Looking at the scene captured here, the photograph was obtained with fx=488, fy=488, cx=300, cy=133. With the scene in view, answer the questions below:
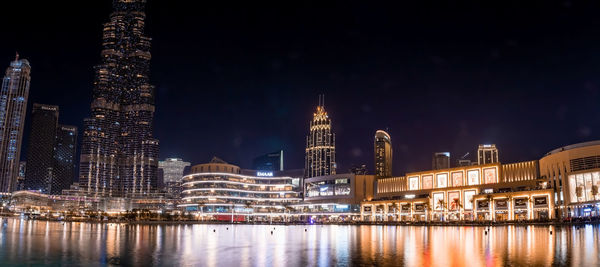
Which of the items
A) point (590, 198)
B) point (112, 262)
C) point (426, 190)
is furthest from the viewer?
point (426, 190)

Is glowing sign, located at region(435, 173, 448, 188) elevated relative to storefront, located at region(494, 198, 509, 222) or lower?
elevated

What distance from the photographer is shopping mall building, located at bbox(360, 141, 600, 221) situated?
4683 inches

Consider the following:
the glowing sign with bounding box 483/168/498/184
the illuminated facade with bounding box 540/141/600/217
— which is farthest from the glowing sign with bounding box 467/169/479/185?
the illuminated facade with bounding box 540/141/600/217

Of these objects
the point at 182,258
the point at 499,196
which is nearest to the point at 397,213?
the point at 499,196

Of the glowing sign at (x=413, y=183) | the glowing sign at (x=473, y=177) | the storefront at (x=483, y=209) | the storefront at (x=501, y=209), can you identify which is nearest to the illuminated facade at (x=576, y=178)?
the storefront at (x=501, y=209)

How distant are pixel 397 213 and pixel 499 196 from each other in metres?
42.9

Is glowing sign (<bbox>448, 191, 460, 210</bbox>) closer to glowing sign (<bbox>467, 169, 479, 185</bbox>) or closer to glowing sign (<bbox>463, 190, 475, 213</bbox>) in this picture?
glowing sign (<bbox>463, 190, 475, 213</bbox>)

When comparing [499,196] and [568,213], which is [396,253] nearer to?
[568,213]

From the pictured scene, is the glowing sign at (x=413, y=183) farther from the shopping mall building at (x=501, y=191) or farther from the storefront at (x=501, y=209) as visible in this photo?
the storefront at (x=501, y=209)

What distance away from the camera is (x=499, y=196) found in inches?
5581

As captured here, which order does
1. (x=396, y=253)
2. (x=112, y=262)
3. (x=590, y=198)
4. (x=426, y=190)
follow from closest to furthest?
(x=112, y=262) → (x=396, y=253) → (x=590, y=198) → (x=426, y=190)

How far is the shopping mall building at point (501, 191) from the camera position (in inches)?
4683

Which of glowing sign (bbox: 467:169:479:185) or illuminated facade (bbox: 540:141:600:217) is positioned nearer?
illuminated facade (bbox: 540:141:600:217)

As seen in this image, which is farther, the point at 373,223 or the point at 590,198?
the point at 373,223
